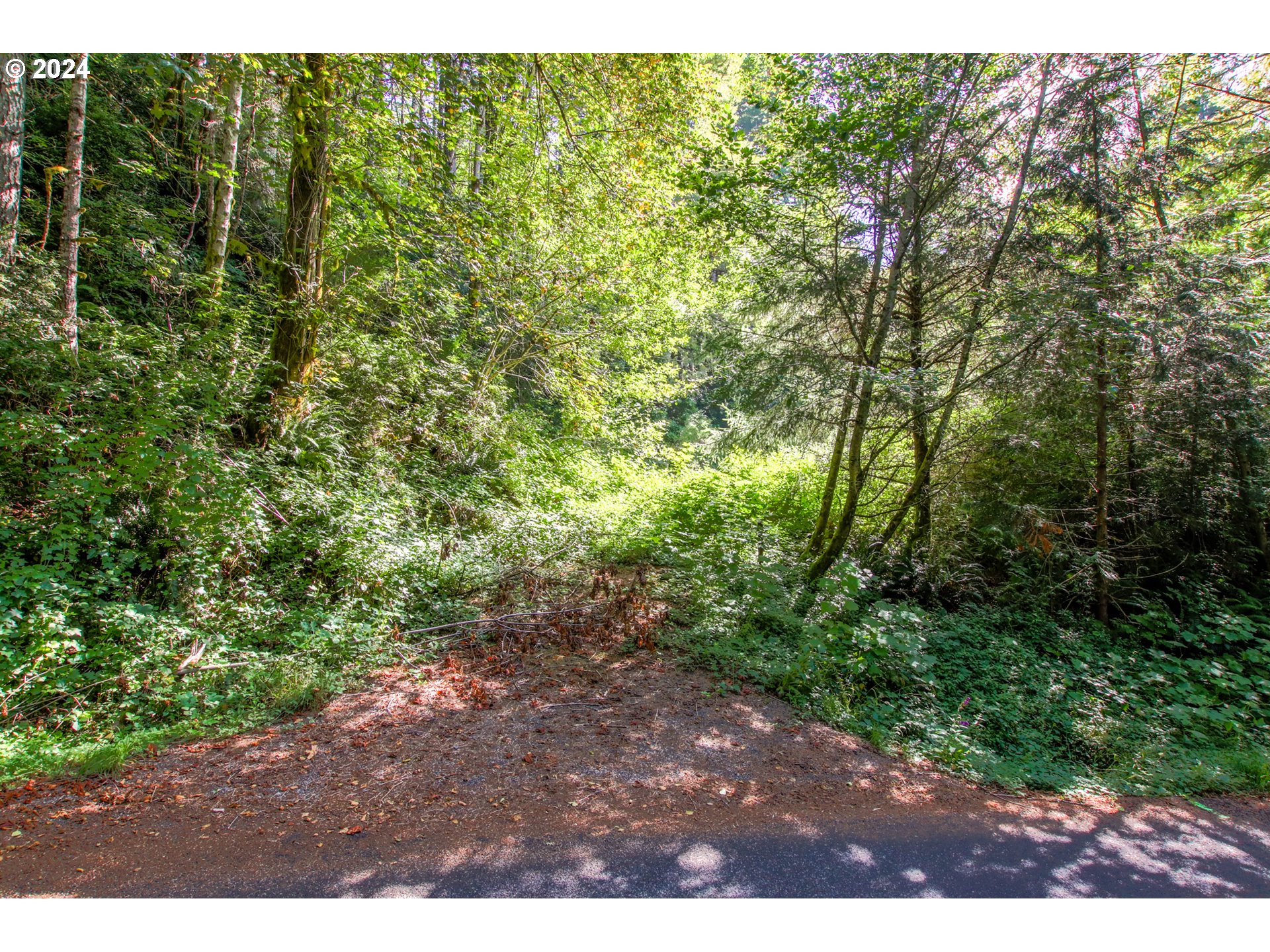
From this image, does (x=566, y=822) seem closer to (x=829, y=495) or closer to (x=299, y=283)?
(x=829, y=495)

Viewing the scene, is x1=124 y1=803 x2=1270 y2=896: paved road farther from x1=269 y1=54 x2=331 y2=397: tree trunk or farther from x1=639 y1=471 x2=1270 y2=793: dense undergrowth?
x1=269 y1=54 x2=331 y2=397: tree trunk

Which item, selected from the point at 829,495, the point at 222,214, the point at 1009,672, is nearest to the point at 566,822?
the point at 1009,672

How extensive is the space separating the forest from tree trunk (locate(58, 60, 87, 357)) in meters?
0.04

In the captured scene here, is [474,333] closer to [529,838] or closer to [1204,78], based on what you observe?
[529,838]

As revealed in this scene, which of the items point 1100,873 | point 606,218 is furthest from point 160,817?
point 606,218

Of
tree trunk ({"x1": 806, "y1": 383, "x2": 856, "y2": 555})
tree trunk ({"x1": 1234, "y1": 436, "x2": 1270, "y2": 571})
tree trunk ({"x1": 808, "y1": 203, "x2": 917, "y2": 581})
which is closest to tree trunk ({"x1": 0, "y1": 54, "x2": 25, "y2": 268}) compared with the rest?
tree trunk ({"x1": 808, "y1": 203, "x2": 917, "y2": 581})

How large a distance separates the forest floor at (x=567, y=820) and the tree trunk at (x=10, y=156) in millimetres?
5075

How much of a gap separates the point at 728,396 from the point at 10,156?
7992mm

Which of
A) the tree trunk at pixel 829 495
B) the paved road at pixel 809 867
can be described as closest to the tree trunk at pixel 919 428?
the tree trunk at pixel 829 495

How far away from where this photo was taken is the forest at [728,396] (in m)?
4.43

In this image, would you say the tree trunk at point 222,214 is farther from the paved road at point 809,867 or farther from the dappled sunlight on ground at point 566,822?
the paved road at point 809,867

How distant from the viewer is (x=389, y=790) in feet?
10.7

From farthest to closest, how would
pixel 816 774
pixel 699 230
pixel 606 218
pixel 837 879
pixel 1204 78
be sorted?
pixel 606 218
pixel 699 230
pixel 1204 78
pixel 816 774
pixel 837 879

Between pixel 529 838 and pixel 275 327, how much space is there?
20.8 feet
